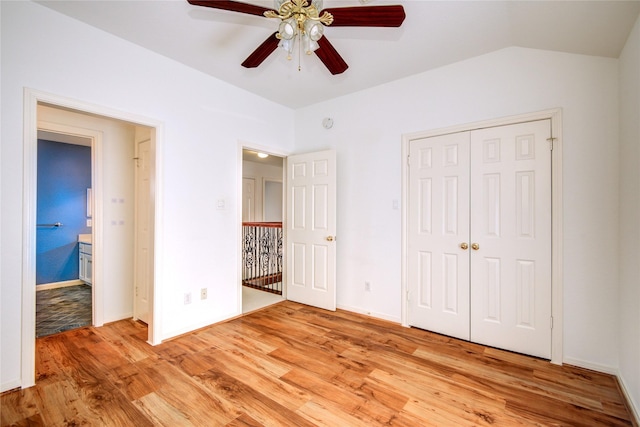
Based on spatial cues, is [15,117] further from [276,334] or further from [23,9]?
[276,334]

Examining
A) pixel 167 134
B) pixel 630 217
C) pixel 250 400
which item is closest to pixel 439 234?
pixel 630 217

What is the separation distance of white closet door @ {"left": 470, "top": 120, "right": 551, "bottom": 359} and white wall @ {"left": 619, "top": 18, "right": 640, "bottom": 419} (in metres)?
0.43

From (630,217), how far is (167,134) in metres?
3.82

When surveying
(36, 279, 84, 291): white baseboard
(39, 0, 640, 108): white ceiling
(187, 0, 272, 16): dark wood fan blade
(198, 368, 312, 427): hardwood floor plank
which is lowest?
(198, 368, 312, 427): hardwood floor plank

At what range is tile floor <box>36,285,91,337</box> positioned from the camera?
10.2 ft

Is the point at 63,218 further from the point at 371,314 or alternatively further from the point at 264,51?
the point at 371,314

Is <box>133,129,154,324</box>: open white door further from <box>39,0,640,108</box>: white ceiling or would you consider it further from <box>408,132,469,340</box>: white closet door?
<box>408,132,469,340</box>: white closet door

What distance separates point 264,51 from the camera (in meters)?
2.05

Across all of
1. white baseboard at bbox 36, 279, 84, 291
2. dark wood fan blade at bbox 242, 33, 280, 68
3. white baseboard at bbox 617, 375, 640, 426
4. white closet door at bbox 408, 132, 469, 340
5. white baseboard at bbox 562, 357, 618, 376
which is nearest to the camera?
white baseboard at bbox 617, 375, 640, 426

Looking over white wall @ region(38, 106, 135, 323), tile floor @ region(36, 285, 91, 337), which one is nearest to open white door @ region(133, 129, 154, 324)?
white wall @ region(38, 106, 135, 323)

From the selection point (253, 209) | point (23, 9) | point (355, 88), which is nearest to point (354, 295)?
point (355, 88)

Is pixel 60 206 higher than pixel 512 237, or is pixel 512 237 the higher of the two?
pixel 60 206

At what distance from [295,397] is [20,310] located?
201 centimetres

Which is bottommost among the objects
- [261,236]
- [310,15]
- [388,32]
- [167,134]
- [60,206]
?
[261,236]
